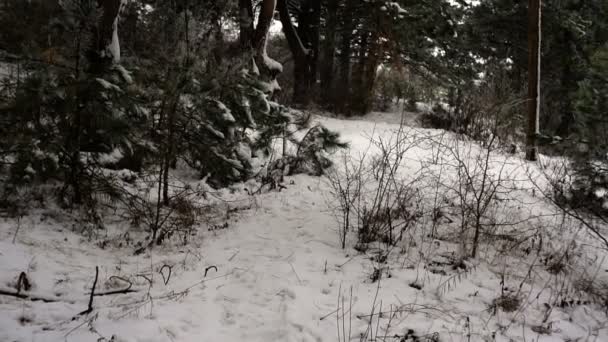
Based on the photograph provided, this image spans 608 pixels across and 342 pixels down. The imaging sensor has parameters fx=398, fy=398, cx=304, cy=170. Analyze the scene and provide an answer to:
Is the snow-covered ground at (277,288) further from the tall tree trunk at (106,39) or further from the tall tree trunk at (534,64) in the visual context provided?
the tall tree trunk at (534,64)

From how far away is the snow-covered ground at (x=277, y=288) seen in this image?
2672 mm

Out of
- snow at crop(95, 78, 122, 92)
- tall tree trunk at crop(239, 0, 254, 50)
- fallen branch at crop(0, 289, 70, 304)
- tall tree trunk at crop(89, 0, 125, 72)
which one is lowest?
fallen branch at crop(0, 289, 70, 304)

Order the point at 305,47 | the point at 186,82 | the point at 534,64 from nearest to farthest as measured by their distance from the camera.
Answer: the point at 186,82 → the point at 534,64 → the point at 305,47

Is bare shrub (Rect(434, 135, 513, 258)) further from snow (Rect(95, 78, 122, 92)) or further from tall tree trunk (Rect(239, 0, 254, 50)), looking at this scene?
tall tree trunk (Rect(239, 0, 254, 50))

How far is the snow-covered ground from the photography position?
8.77ft

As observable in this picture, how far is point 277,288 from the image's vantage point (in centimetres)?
325

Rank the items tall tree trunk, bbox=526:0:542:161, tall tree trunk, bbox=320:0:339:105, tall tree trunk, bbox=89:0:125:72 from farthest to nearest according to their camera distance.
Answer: tall tree trunk, bbox=320:0:339:105
tall tree trunk, bbox=526:0:542:161
tall tree trunk, bbox=89:0:125:72

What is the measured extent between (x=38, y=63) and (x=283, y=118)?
3.49 metres

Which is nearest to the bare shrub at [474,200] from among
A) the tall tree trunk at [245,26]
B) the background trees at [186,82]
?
the background trees at [186,82]

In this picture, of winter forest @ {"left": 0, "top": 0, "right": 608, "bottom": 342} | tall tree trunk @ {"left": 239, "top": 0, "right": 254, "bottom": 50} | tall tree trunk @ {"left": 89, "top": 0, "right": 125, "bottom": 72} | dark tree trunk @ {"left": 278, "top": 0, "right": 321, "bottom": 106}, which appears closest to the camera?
winter forest @ {"left": 0, "top": 0, "right": 608, "bottom": 342}

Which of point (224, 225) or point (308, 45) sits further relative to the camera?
point (308, 45)

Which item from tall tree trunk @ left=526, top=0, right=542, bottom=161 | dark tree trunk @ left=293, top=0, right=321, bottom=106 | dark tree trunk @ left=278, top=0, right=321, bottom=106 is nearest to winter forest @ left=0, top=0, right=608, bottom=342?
tall tree trunk @ left=526, top=0, right=542, bottom=161

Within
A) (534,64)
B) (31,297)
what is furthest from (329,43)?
(31,297)

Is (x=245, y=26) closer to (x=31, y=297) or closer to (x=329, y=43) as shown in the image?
(x=31, y=297)
